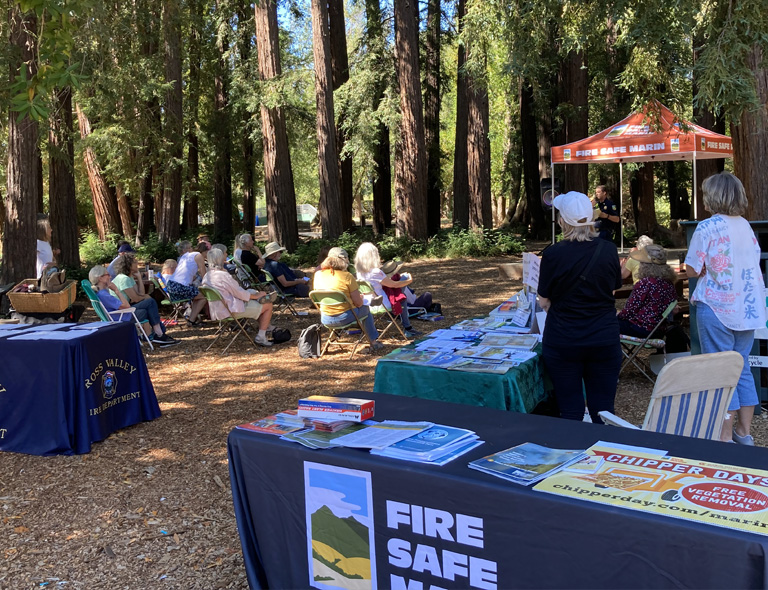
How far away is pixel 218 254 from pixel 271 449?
20.7 feet

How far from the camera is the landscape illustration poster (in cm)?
254

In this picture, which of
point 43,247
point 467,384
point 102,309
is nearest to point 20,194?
point 43,247

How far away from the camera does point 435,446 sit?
261 centimetres

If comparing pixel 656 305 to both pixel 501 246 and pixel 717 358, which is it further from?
pixel 501 246

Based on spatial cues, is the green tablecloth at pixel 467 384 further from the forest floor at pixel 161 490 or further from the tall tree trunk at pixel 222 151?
the tall tree trunk at pixel 222 151

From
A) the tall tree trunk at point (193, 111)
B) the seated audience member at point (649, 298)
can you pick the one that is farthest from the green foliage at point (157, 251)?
the seated audience member at point (649, 298)

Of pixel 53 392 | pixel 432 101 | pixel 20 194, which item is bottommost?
pixel 53 392

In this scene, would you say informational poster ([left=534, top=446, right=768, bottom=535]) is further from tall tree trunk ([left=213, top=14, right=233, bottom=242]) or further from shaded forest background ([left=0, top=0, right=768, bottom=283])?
tall tree trunk ([left=213, top=14, right=233, bottom=242])

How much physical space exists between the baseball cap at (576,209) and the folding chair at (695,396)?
0.87m

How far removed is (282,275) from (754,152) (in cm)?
624

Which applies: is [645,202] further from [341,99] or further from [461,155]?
[341,99]

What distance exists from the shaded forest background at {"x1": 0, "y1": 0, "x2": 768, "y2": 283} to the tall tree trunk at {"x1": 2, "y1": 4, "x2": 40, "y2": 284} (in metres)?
0.03

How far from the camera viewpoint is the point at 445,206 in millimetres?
52406

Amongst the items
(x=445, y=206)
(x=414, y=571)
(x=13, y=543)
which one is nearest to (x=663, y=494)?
(x=414, y=571)
